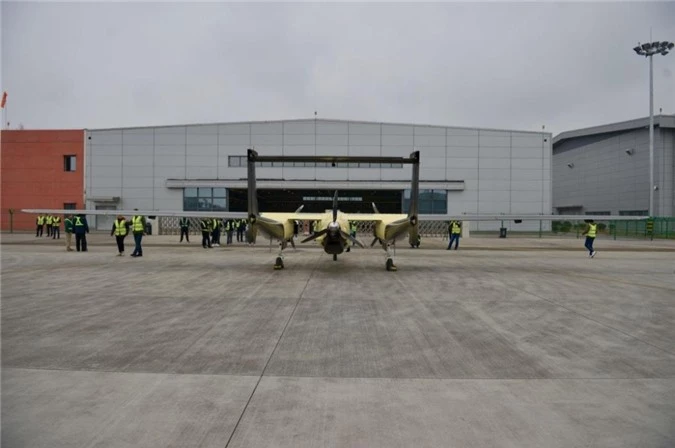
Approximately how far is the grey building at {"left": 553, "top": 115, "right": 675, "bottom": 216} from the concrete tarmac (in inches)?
1998

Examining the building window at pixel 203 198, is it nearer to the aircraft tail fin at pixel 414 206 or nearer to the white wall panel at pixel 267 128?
the white wall panel at pixel 267 128

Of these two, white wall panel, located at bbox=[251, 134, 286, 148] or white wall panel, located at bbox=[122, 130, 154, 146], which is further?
white wall panel, located at bbox=[122, 130, 154, 146]

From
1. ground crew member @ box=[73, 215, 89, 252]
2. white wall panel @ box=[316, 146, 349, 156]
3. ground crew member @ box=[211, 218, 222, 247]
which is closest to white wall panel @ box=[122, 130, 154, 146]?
white wall panel @ box=[316, 146, 349, 156]

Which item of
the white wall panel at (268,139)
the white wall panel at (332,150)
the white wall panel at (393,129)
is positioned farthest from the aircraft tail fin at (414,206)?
the white wall panel at (268,139)

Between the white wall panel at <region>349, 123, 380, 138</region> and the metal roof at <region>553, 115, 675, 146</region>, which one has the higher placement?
the metal roof at <region>553, 115, 675, 146</region>

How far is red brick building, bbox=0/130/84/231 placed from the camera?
41.6 m

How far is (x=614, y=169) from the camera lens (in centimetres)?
5675

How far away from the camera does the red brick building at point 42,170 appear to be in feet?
136

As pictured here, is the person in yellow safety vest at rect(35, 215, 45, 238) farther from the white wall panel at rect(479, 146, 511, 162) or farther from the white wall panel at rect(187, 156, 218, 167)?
the white wall panel at rect(479, 146, 511, 162)

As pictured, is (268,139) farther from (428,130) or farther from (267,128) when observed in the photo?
(428,130)

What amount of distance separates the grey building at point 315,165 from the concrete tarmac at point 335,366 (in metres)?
30.6

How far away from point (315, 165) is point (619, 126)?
144 feet

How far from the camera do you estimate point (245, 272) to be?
44.6 feet

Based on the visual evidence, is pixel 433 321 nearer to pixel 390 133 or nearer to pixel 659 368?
pixel 659 368
